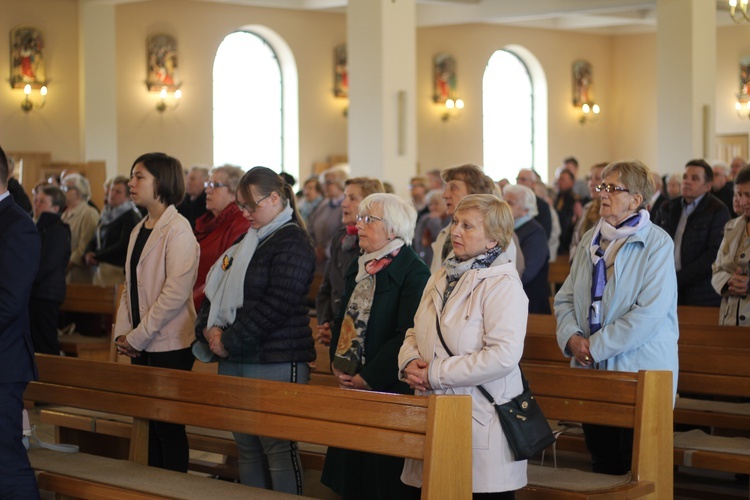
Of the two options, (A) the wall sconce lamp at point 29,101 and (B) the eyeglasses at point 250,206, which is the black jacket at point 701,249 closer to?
(B) the eyeglasses at point 250,206

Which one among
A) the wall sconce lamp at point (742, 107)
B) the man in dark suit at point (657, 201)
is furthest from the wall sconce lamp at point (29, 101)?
the wall sconce lamp at point (742, 107)

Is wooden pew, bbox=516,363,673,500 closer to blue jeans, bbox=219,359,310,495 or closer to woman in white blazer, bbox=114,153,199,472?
blue jeans, bbox=219,359,310,495

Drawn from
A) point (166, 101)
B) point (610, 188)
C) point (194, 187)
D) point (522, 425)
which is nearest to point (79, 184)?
point (194, 187)

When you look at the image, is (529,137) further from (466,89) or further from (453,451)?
(453,451)

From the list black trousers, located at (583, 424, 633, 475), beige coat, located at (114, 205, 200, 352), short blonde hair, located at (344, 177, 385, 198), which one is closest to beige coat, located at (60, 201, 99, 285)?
short blonde hair, located at (344, 177, 385, 198)

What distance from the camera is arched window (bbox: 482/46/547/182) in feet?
71.3

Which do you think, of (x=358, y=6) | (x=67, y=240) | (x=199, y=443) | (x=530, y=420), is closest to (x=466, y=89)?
(x=358, y=6)

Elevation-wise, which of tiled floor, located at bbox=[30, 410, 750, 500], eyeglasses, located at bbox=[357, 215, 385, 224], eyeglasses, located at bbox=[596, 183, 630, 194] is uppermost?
eyeglasses, located at bbox=[596, 183, 630, 194]

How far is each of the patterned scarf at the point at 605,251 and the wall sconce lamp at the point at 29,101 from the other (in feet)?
40.7

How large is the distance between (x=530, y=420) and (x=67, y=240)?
192 inches

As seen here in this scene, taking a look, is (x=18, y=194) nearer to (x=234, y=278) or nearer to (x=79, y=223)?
(x=79, y=223)

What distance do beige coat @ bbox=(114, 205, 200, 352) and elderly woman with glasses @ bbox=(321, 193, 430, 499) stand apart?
0.83 meters

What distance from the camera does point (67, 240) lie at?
24.7ft

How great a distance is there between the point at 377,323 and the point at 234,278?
0.62m
